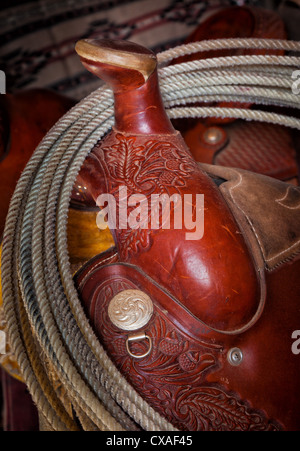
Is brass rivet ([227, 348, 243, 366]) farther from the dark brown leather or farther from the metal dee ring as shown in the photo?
the dark brown leather

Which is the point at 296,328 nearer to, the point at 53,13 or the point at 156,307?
the point at 156,307

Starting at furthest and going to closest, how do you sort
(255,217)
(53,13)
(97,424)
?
1. (53,13)
2. (255,217)
3. (97,424)

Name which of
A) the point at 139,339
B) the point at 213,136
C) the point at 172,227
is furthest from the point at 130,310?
the point at 213,136

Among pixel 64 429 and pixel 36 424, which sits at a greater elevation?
pixel 64 429

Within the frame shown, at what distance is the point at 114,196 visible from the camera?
719 millimetres

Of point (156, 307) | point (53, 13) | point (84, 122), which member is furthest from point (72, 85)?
point (156, 307)

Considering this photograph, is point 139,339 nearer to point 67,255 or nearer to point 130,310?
point 130,310

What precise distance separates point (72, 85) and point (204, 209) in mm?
1396

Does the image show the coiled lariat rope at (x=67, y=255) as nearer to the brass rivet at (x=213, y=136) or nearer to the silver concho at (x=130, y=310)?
the silver concho at (x=130, y=310)

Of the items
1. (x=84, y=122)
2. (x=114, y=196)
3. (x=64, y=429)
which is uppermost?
(x=84, y=122)

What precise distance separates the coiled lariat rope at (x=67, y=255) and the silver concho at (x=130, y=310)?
5 centimetres

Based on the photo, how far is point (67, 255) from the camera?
2.40 ft

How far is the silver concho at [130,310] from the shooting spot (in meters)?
0.65

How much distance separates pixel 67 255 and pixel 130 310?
6.5 inches
